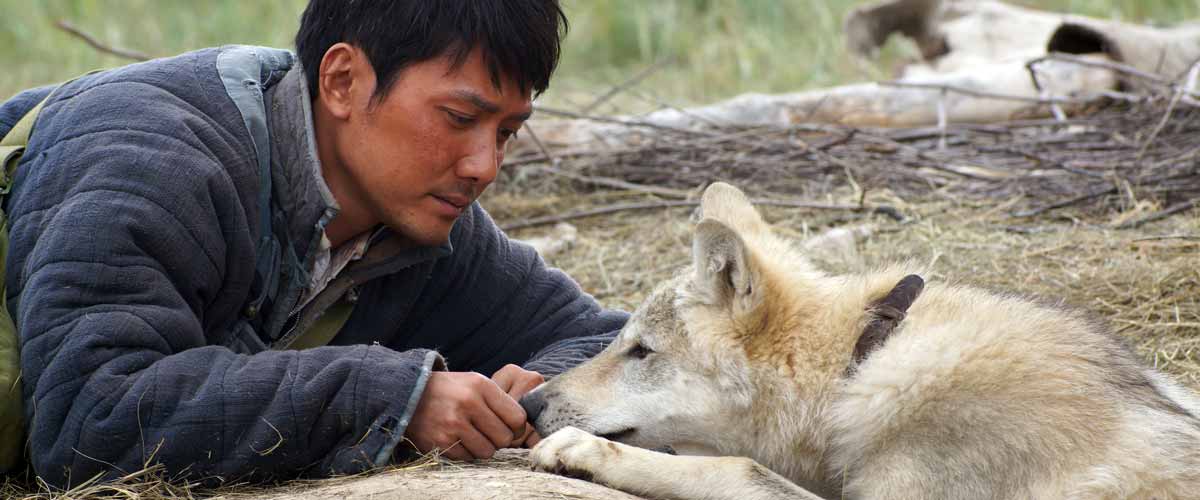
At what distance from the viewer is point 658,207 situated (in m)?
7.00

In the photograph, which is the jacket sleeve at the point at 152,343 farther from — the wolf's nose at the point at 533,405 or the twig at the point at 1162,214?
the twig at the point at 1162,214

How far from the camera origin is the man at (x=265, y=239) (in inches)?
104

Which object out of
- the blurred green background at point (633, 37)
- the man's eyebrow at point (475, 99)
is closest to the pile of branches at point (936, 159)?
the blurred green background at point (633, 37)

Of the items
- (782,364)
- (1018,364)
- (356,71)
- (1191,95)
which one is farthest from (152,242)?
(1191,95)

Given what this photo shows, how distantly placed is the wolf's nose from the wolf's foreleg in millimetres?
199

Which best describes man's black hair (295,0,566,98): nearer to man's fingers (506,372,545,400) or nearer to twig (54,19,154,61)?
man's fingers (506,372,545,400)

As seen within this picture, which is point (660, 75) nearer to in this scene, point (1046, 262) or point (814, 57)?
point (814, 57)

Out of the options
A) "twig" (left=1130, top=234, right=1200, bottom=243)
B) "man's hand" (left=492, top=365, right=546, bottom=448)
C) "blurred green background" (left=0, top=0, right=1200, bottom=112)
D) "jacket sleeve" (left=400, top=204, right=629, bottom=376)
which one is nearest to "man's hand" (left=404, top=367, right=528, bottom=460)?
"man's hand" (left=492, top=365, right=546, bottom=448)

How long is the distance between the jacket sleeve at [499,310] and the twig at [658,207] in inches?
94.8

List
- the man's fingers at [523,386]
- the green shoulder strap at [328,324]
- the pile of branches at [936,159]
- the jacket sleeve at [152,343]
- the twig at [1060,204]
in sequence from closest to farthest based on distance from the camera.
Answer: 1. the jacket sleeve at [152,343]
2. the man's fingers at [523,386]
3. the green shoulder strap at [328,324]
4. the twig at [1060,204]
5. the pile of branches at [936,159]

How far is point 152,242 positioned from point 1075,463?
2.24 meters

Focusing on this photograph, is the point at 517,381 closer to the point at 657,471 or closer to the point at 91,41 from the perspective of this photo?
the point at 657,471

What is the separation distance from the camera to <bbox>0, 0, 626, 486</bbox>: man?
264cm

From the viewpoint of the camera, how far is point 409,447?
9.96 ft
